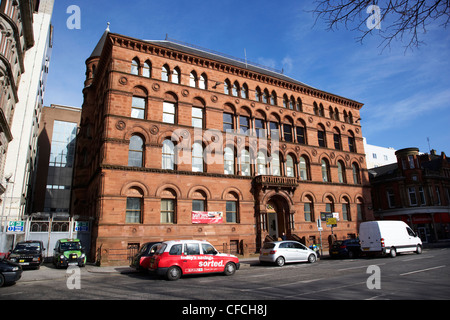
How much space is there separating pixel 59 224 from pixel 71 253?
5.92 metres

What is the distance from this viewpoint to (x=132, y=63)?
2472 centimetres

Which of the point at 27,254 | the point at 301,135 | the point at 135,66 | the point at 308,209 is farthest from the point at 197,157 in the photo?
the point at 27,254

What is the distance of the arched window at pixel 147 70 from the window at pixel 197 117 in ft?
16.0

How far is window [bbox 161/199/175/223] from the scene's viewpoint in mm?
22703

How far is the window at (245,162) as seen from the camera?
27347mm

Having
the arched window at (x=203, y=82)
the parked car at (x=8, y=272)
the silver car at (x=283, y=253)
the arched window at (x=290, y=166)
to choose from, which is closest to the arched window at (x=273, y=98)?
the arched window at (x=290, y=166)

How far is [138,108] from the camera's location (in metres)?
24.0

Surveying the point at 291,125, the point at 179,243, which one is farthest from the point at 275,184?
the point at 179,243

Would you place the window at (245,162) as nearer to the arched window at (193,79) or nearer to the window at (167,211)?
the window at (167,211)

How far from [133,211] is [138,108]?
8.62 metres

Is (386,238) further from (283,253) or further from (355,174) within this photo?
(355,174)

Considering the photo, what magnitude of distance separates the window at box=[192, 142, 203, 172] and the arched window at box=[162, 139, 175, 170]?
6.01 feet

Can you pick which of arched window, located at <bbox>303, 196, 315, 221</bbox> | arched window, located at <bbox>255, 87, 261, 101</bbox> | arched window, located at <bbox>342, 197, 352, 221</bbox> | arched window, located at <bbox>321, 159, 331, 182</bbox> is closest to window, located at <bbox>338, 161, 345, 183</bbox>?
arched window, located at <bbox>321, 159, 331, 182</bbox>
